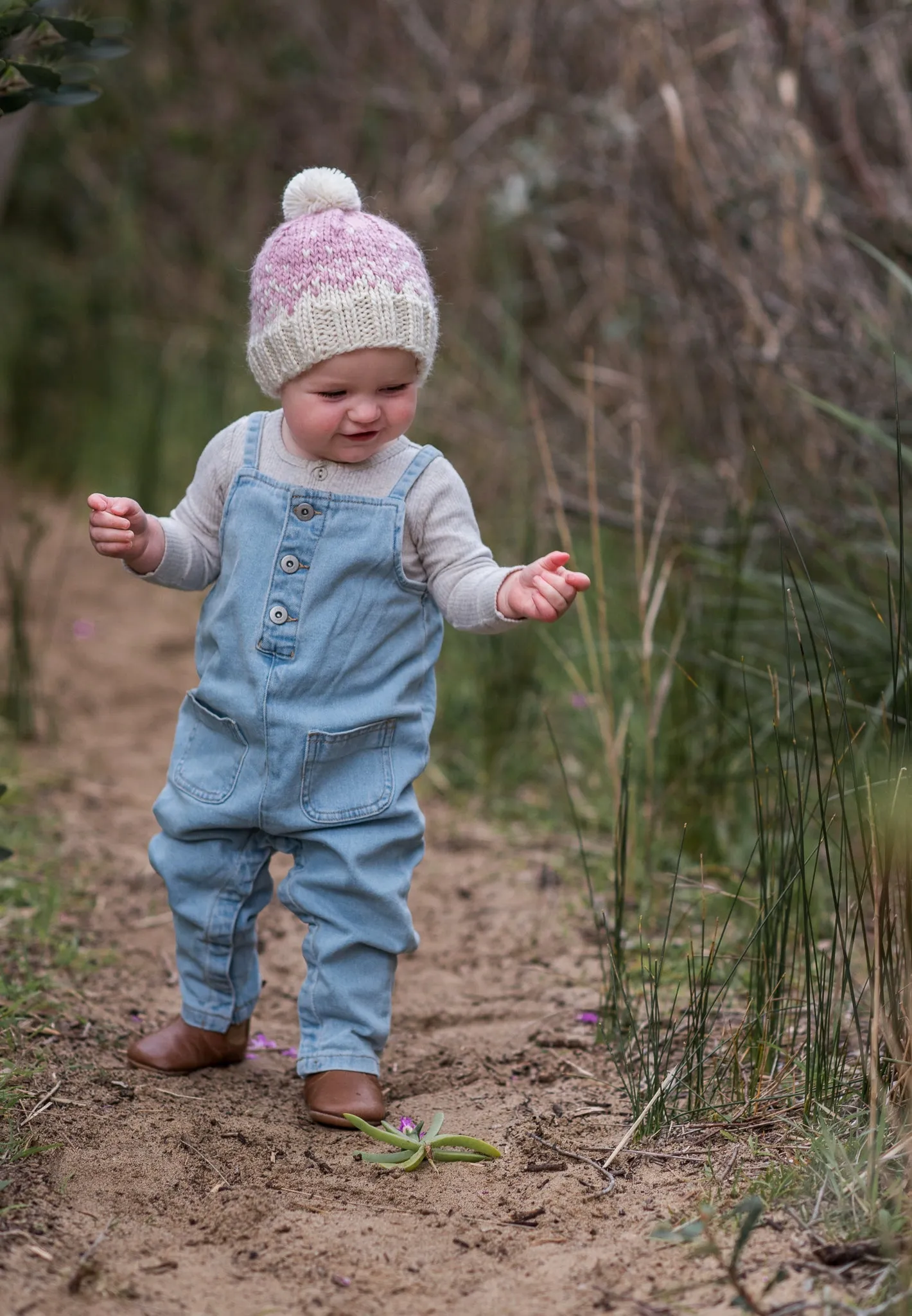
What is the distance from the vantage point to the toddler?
77.1 inches

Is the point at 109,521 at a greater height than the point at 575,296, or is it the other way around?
the point at 575,296

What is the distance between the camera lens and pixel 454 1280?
161 centimetres

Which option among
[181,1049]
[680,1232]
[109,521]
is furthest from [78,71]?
[680,1232]

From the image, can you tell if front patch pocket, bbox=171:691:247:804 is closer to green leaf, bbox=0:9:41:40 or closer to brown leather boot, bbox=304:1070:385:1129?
brown leather boot, bbox=304:1070:385:1129

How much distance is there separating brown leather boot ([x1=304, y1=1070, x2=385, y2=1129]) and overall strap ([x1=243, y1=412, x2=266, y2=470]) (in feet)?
2.83

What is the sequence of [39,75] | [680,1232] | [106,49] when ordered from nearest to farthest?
[680,1232] → [39,75] → [106,49]

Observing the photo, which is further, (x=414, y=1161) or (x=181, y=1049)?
(x=181, y=1049)

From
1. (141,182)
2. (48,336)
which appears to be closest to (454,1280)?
(48,336)

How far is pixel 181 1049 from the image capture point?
2.18m

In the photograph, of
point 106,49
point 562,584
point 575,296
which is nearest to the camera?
point 562,584

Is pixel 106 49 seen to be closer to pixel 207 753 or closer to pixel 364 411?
pixel 364 411

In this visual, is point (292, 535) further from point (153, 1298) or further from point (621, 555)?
point (621, 555)

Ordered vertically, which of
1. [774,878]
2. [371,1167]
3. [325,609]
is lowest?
[371,1167]

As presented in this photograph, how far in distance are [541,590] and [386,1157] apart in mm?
754
